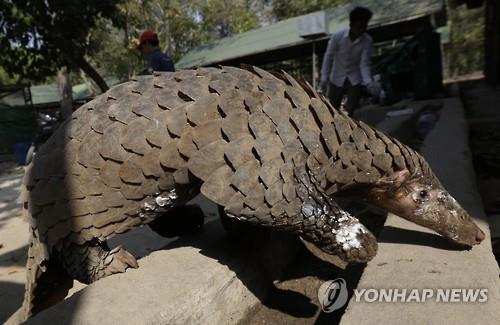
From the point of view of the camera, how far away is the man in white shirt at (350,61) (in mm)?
5052

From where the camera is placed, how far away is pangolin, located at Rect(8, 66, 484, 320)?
1.76 meters

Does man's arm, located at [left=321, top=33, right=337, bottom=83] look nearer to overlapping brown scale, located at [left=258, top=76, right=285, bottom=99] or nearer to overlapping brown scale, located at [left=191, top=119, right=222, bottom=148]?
overlapping brown scale, located at [left=258, top=76, right=285, bottom=99]

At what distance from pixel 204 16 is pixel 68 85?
19920mm

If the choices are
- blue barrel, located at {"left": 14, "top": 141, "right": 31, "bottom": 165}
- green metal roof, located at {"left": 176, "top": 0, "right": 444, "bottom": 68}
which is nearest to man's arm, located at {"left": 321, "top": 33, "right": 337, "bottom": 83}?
green metal roof, located at {"left": 176, "top": 0, "right": 444, "bottom": 68}

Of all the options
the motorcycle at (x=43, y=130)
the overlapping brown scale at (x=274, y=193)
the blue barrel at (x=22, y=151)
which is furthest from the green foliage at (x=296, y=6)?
the overlapping brown scale at (x=274, y=193)

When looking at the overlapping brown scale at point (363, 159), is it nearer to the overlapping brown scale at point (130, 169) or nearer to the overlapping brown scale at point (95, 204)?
the overlapping brown scale at point (130, 169)

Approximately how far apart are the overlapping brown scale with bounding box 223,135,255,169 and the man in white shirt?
12.3 ft

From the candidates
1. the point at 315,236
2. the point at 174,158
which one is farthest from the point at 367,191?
the point at 174,158

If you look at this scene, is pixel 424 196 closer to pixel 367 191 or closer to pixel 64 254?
pixel 367 191

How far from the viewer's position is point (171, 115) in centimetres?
181

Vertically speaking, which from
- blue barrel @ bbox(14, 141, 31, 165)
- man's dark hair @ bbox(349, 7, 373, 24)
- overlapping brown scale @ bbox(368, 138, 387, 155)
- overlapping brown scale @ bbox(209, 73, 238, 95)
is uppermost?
man's dark hair @ bbox(349, 7, 373, 24)

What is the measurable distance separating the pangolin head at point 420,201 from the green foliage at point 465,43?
23138 millimetres

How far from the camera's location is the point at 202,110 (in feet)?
5.94

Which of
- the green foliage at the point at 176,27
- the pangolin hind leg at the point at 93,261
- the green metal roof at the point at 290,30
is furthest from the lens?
the green foliage at the point at 176,27
